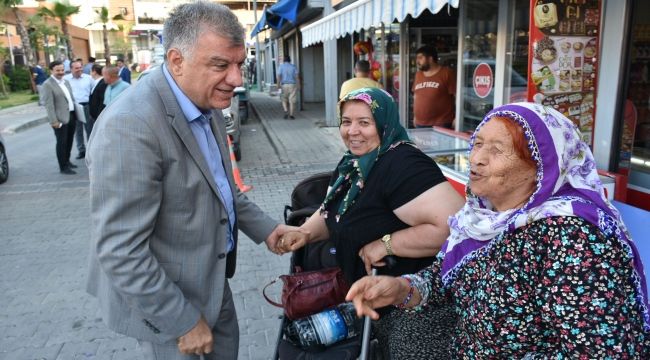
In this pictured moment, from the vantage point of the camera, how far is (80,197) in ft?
23.6

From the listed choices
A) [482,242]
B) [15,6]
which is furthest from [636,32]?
[15,6]

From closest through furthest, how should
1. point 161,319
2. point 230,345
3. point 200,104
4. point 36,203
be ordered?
point 161,319 → point 200,104 → point 230,345 → point 36,203

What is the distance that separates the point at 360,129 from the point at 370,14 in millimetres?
4147

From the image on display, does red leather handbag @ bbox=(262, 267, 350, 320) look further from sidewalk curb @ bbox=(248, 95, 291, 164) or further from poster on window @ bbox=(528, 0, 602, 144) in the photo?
sidewalk curb @ bbox=(248, 95, 291, 164)

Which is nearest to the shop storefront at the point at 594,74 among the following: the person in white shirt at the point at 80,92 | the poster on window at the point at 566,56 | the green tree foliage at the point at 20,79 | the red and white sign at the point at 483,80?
the poster on window at the point at 566,56

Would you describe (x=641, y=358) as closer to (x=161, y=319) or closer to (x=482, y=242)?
(x=482, y=242)

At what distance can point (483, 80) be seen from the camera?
256 inches

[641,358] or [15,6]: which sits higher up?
[15,6]

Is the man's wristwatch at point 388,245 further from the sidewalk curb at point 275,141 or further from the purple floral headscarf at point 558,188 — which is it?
the sidewalk curb at point 275,141

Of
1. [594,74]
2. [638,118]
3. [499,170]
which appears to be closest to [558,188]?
[499,170]

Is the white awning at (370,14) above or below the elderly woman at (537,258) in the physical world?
above

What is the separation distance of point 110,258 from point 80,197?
627 centimetres

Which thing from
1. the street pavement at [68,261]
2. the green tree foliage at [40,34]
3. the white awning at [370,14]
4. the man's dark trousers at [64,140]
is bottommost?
the street pavement at [68,261]

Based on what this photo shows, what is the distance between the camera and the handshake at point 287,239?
2.50 m
